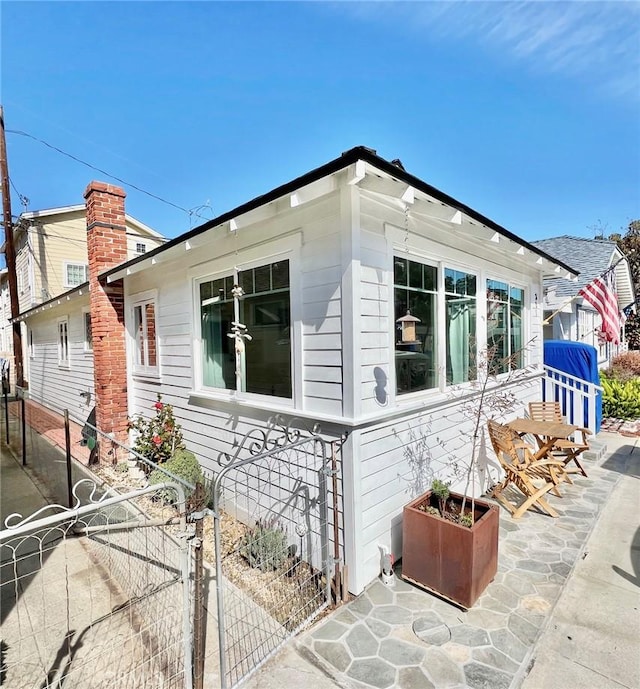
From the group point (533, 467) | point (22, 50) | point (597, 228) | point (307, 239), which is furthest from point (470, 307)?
point (597, 228)

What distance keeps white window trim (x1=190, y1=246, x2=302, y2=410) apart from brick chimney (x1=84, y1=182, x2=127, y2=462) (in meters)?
2.46

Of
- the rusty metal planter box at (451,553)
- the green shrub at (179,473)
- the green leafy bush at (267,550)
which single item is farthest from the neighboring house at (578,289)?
the green shrub at (179,473)

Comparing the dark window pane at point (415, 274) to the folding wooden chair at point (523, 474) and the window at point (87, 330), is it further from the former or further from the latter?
the window at point (87, 330)

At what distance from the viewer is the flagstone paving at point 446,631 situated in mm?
2201

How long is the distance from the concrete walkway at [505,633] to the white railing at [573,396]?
3823mm

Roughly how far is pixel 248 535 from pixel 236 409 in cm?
134

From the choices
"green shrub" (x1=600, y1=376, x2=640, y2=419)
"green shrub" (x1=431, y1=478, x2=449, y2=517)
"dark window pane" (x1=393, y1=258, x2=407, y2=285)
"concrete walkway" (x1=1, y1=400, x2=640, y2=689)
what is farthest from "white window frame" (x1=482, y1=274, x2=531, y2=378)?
"green shrub" (x1=600, y1=376, x2=640, y2=419)

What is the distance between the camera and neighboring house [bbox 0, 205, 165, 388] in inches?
590

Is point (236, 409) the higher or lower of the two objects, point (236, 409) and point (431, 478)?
the higher

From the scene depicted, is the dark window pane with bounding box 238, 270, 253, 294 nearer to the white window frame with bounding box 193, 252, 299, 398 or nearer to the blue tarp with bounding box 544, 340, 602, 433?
the white window frame with bounding box 193, 252, 299, 398

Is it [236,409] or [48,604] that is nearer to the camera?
[48,604]

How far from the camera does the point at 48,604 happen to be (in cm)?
303

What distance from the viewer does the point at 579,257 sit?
13.0 m

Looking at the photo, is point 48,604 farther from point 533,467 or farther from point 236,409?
point 533,467
